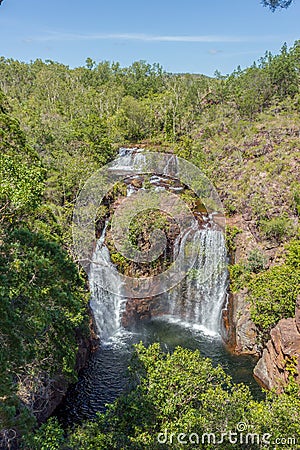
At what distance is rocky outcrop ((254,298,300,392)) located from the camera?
1214 cm

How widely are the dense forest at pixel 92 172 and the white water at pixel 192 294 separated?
101cm

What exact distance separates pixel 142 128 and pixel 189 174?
13.3 metres

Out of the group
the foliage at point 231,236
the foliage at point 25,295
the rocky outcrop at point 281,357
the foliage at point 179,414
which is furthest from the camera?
the foliage at point 231,236

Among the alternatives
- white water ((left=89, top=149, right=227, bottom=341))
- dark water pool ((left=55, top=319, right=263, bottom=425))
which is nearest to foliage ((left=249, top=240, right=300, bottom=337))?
dark water pool ((left=55, top=319, right=263, bottom=425))

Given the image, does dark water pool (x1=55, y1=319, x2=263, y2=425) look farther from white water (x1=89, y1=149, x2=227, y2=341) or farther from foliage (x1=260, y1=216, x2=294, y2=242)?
foliage (x1=260, y1=216, x2=294, y2=242)

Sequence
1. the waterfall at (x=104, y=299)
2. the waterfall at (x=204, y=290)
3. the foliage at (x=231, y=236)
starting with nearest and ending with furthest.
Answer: the waterfall at (x=104, y=299) → the waterfall at (x=204, y=290) → the foliage at (x=231, y=236)

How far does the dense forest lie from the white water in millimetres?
1007

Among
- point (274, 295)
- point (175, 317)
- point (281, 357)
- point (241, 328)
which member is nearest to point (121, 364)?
point (175, 317)

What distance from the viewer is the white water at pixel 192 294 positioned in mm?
18203

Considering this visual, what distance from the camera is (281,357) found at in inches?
500

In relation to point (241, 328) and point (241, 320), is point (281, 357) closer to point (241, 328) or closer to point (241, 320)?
point (241, 328)

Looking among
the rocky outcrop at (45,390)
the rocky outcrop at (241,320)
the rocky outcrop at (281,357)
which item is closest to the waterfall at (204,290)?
the rocky outcrop at (241,320)

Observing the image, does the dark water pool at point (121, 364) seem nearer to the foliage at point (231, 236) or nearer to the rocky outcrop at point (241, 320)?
the rocky outcrop at point (241, 320)

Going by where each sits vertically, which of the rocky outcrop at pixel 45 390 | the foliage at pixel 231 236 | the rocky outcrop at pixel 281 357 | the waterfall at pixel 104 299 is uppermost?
the foliage at pixel 231 236
